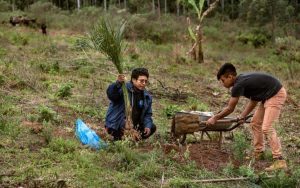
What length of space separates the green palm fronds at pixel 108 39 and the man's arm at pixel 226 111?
4.38 ft

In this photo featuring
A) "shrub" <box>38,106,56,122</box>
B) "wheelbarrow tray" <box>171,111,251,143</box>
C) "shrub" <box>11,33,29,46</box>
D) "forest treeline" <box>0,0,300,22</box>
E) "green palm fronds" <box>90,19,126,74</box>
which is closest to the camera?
"green palm fronds" <box>90,19,126,74</box>

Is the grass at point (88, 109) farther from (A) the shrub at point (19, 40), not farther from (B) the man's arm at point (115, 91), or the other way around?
(B) the man's arm at point (115, 91)

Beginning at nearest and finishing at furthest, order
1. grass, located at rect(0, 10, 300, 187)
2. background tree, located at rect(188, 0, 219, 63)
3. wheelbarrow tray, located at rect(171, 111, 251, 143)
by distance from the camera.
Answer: grass, located at rect(0, 10, 300, 187) → wheelbarrow tray, located at rect(171, 111, 251, 143) → background tree, located at rect(188, 0, 219, 63)

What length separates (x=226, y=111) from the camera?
645 centimetres

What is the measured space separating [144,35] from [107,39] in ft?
57.2

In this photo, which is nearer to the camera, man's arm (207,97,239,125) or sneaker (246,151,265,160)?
man's arm (207,97,239,125)

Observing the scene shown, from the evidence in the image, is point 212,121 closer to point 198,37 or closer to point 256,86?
A: point 256,86

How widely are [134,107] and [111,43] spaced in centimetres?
98

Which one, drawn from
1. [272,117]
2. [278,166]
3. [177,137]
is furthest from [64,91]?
[278,166]

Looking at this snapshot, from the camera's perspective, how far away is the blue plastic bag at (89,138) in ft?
21.6

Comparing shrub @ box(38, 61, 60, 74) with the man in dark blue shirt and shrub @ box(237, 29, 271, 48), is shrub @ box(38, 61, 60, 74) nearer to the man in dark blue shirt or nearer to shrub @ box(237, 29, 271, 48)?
the man in dark blue shirt

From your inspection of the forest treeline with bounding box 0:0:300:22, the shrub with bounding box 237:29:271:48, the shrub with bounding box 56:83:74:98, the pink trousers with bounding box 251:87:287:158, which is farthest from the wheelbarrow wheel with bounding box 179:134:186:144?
the shrub with bounding box 237:29:271:48

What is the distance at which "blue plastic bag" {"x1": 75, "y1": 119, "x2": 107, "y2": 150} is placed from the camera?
259 inches

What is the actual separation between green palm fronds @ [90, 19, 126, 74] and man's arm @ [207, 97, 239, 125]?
52.5 inches
